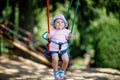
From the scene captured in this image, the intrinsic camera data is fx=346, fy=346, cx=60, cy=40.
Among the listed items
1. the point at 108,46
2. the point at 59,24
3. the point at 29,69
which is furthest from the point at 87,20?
the point at 59,24

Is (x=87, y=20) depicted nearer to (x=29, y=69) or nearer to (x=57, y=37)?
(x=29, y=69)

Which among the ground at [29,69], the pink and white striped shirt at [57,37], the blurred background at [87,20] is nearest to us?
the pink and white striped shirt at [57,37]

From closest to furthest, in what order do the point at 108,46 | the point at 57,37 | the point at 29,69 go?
1. the point at 57,37
2. the point at 29,69
3. the point at 108,46

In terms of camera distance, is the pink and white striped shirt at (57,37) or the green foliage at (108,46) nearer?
the pink and white striped shirt at (57,37)

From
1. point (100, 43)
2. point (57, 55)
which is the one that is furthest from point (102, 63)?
point (57, 55)

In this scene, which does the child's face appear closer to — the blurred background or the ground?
the blurred background

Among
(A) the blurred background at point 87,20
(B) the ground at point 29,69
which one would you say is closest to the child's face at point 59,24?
(A) the blurred background at point 87,20

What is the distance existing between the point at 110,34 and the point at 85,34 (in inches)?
321

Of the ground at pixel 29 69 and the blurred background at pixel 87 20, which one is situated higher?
the blurred background at pixel 87 20

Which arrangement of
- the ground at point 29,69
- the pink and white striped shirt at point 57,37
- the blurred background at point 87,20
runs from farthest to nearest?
1. the blurred background at point 87,20
2. the ground at point 29,69
3. the pink and white striped shirt at point 57,37

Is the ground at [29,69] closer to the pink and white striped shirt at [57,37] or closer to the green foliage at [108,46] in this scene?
the green foliage at [108,46]

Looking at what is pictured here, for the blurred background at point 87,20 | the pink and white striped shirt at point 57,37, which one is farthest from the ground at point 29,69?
the pink and white striped shirt at point 57,37

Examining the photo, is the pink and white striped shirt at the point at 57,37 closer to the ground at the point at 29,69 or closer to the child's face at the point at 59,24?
the child's face at the point at 59,24

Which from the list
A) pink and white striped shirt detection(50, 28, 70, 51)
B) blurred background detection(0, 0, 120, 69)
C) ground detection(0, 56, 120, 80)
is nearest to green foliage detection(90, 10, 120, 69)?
blurred background detection(0, 0, 120, 69)
